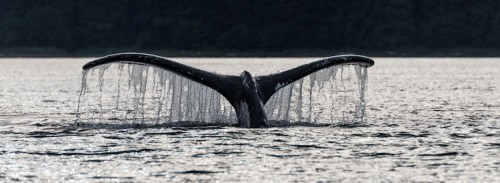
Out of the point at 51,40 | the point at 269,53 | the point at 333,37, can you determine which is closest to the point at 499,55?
the point at 333,37

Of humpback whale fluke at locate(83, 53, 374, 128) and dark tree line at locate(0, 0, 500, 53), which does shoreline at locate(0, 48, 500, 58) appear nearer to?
dark tree line at locate(0, 0, 500, 53)

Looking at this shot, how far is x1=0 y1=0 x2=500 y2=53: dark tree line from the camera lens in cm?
16512

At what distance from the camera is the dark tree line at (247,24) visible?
165 m

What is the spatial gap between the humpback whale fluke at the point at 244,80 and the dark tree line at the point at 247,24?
13724 centimetres

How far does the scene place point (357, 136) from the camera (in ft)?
83.5

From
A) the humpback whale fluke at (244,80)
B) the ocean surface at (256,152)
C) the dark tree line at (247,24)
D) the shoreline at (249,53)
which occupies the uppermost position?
the dark tree line at (247,24)

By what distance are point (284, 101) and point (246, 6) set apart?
493 feet

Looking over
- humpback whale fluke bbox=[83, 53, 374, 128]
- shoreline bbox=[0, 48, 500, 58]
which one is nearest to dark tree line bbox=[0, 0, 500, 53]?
shoreline bbox=[0, 48, 500, 58]

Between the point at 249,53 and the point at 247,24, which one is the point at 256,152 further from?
the point at 249,53

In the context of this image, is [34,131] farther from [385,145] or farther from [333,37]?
[333,37]

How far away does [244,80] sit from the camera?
26.1 metres

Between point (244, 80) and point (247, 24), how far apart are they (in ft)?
494

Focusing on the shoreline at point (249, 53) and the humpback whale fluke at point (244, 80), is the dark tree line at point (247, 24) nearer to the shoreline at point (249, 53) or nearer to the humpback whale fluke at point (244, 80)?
the shoreline at point (249, 53)

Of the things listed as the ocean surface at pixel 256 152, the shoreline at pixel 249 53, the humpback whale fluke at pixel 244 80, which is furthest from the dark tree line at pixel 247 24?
the humpback whale fluke at pixel 244 80
